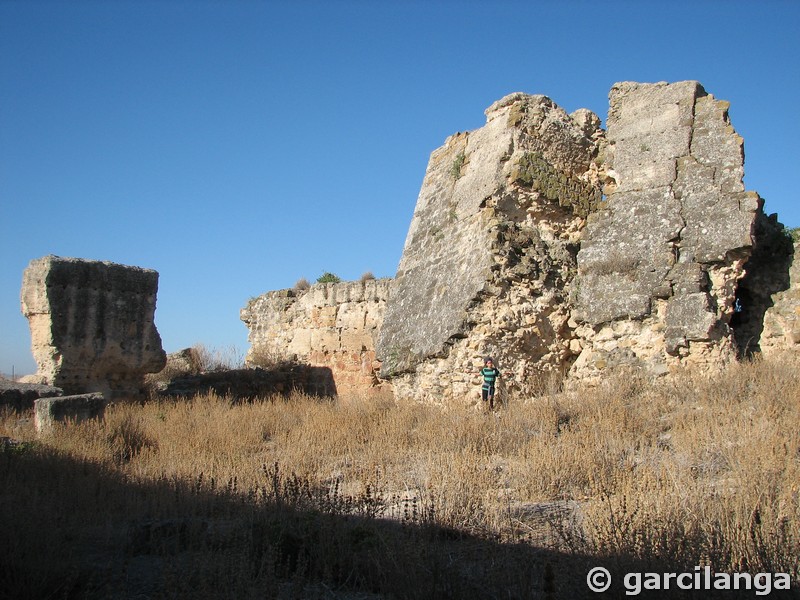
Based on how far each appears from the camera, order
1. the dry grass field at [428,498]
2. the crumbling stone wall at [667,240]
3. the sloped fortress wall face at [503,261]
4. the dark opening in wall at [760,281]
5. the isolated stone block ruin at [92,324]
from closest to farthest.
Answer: the dry grass field at [428,498]
the crumbling stone wall at [667,240]
the dark opening in wall at [760,281]
the sloped fortress wall face at [503,261]
the isolated stone block ruin at [92,324]

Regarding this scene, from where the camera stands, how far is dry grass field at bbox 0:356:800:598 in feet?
10.5

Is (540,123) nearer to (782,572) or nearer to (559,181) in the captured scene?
(559,181)

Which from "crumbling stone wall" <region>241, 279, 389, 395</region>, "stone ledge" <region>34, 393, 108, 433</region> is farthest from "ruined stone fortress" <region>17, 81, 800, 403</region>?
"crumbling stone wall" <region>241, 279, 389, 395</region>

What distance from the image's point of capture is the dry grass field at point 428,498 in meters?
3.21

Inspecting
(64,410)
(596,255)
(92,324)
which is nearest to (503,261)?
(596,255)

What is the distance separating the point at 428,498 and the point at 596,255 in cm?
480

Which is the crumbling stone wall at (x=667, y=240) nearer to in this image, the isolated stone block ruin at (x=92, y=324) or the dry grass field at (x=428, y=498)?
the dry grass field at (x=428, y=498)

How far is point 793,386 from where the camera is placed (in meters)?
5.90

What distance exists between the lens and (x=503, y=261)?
8.27m

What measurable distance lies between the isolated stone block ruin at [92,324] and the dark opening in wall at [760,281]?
28.6ft

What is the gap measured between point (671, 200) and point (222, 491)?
6.26 metres

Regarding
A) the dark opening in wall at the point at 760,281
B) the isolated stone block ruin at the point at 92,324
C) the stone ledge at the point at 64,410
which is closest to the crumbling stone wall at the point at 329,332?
the isolated stone block ruin at the point at 92,324

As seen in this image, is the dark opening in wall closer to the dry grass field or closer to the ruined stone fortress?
the ruined stone fortress

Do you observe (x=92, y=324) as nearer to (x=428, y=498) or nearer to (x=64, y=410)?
(x=64, y=410)
